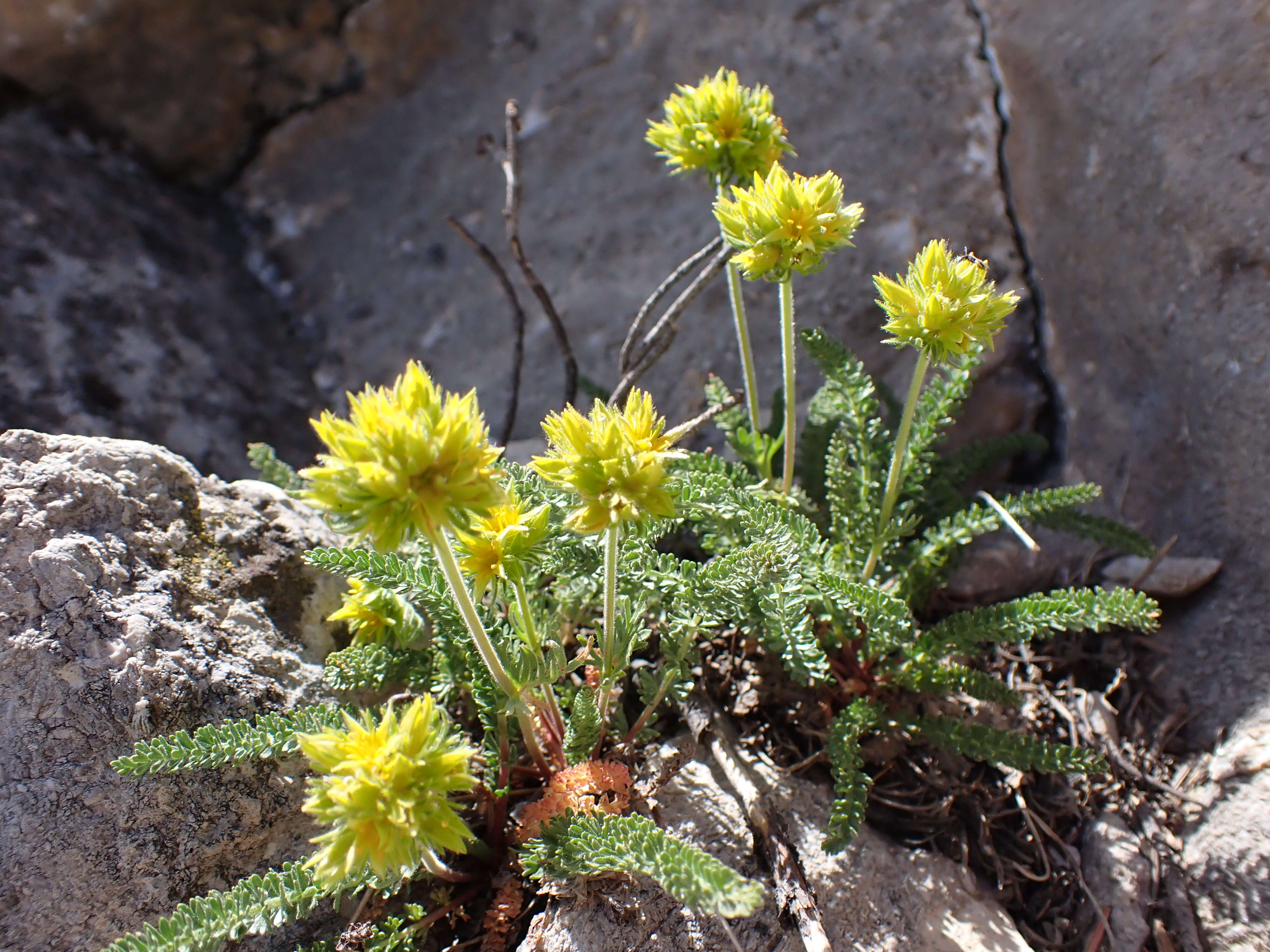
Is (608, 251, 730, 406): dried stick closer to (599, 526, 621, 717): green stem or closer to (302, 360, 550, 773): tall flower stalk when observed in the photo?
(599, 526, 621, 717): green stem

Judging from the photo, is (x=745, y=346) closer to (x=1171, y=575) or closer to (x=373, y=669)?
(x=373, y=669)

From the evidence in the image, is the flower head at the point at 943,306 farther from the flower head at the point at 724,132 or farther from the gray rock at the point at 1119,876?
the gray rock at the point at 1119,876

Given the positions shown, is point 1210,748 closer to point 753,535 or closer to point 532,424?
point 753,535

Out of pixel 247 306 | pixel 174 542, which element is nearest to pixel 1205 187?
pixel 174 542

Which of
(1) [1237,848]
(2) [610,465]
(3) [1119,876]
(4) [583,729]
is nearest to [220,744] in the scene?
(4) [583,729]

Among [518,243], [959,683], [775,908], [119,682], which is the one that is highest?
[518,243]

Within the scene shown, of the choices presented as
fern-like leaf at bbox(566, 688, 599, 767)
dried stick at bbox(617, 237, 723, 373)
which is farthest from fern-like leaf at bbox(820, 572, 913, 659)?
dried stick at bbox(617, 237, 723, 373)
